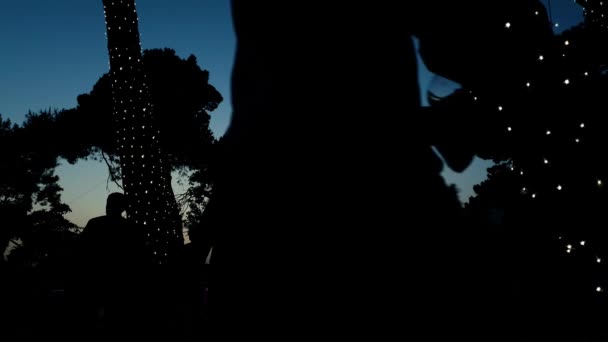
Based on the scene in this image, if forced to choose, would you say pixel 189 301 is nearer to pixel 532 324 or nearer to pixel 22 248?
pixel 532 324

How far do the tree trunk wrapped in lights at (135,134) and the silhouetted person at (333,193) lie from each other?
5.49 meters

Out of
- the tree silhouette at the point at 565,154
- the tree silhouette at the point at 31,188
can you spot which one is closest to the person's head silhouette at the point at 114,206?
the tree silhouette at the point at 565,154

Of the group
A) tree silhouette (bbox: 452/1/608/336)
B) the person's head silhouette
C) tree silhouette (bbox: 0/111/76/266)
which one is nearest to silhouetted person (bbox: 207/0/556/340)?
tree silhouette (bbox: 452/1/608/336)

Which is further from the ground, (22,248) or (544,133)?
(22,248)

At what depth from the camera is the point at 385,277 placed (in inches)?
28.8

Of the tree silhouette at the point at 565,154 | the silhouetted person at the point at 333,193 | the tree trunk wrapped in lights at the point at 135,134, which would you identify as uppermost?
the tree trunk wrapped in lights at the point at 135,134

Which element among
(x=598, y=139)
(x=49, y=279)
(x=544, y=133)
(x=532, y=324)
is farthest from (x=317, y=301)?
(x=49, y=279)

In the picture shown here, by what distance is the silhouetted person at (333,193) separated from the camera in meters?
0.73

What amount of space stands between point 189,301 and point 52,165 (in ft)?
93.3

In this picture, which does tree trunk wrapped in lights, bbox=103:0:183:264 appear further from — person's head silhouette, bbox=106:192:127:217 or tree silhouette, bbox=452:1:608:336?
tree silhouette, bbox=452:1:608:336

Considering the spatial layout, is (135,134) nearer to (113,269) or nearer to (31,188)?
(113,269)

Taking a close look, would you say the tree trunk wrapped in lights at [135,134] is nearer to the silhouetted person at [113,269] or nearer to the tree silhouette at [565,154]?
the silhouetted person at [113,269]

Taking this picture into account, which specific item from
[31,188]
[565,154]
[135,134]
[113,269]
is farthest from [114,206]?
[31,188]

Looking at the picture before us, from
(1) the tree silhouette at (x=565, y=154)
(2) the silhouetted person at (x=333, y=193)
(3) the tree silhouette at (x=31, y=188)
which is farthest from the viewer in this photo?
(3) the tree silhouette at (x=31, y=188)
